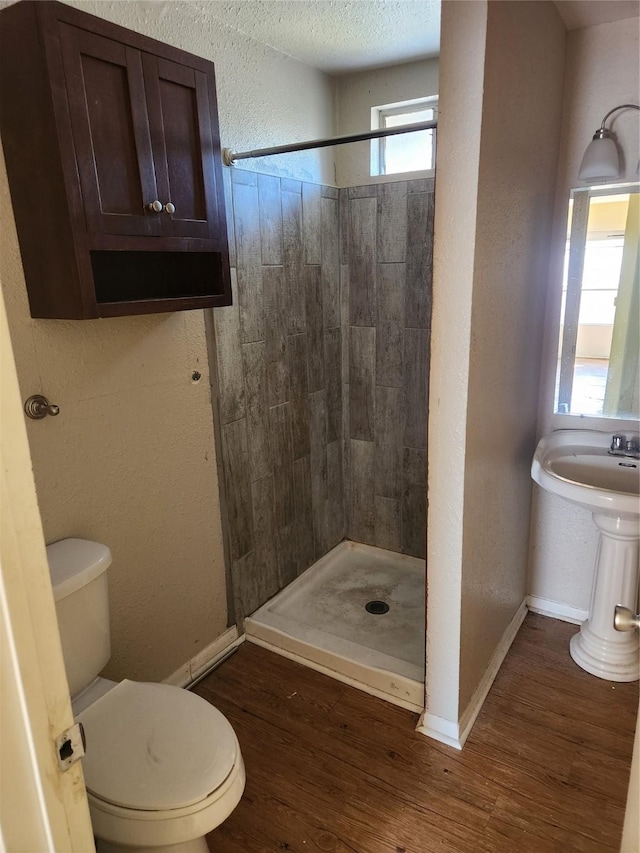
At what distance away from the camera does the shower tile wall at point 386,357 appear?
2.75 metres

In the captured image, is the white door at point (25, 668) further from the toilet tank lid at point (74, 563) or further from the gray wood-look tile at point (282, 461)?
the gray wood-look tile at point (282, 461)

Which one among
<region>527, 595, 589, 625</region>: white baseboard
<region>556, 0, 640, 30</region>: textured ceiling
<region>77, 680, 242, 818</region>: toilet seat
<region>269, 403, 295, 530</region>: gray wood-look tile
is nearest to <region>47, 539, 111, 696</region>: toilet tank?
<region>77, 680, 242, 818</region>: toilet seat

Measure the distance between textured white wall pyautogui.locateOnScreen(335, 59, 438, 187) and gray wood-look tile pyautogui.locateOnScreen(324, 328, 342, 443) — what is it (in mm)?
769

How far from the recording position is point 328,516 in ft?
10.3

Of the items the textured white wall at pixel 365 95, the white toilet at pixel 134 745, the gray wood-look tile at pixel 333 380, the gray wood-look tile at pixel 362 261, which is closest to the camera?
the white toilet at pixel 134 745

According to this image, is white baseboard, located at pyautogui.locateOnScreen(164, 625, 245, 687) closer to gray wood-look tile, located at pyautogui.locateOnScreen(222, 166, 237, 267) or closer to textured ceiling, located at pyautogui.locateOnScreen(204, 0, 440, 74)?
gray wood-look tile, located at pyautogui.locateOnScreen(222, 166, 237, 267)

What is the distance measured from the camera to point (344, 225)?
9.50 ft

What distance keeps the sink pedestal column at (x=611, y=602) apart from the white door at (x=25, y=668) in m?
1.98

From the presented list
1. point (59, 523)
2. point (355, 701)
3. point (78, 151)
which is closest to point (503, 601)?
point (355, 701)

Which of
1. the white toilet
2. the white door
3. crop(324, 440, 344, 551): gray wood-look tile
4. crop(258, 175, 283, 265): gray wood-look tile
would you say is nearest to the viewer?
the white door

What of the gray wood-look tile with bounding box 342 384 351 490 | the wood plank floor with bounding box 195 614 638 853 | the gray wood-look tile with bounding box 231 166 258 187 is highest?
the gray wood-look tile with bounding box 231 166 258 187

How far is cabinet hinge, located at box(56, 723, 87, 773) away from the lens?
2.28 ft

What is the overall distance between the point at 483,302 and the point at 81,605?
1.42m

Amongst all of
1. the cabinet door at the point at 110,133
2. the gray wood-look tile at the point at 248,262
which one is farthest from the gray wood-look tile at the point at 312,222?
the cabinet door at the point at 110,133
